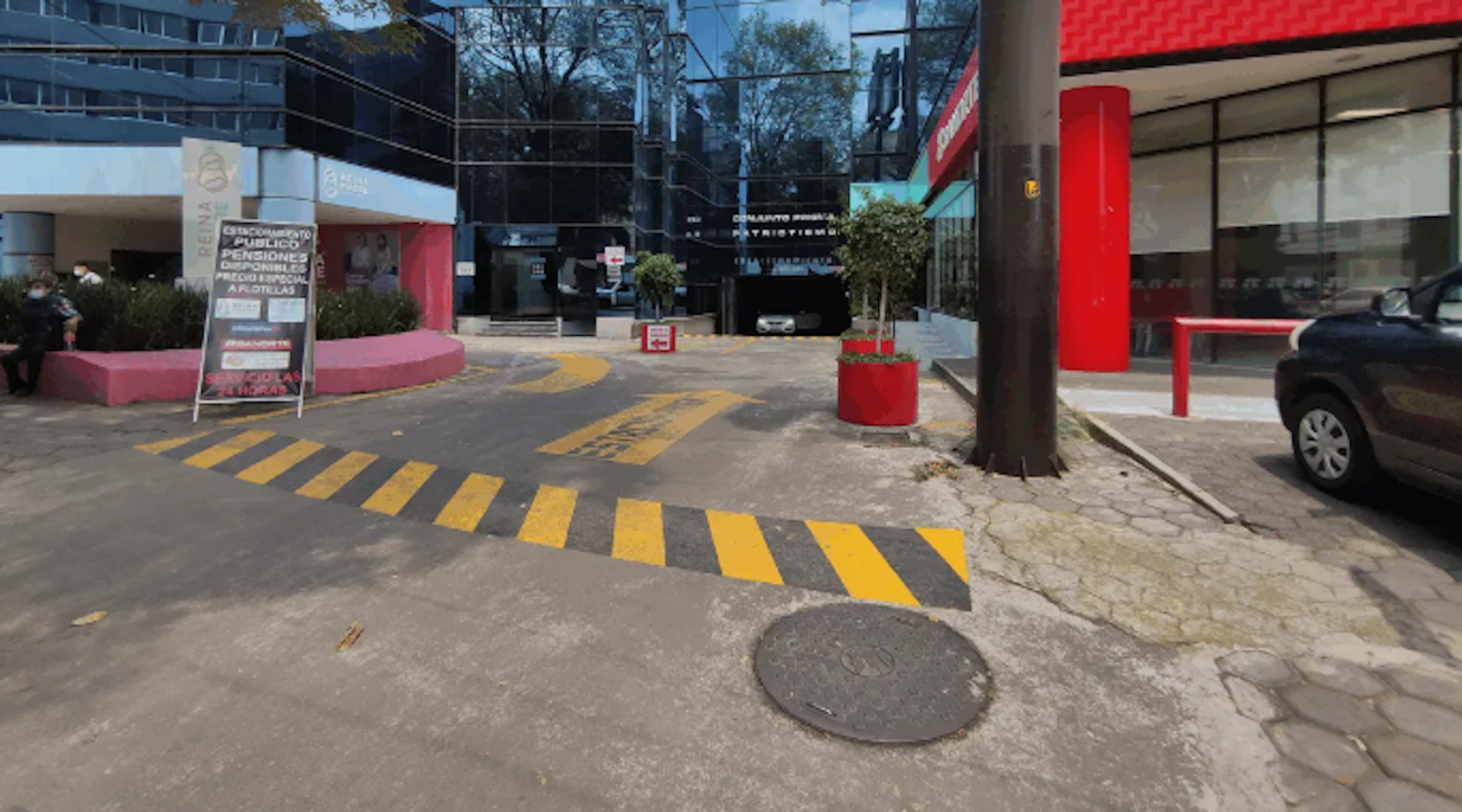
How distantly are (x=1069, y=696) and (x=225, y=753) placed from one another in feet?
10.5

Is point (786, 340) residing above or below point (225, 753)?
above

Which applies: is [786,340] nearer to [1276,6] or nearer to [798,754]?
[1276,6]

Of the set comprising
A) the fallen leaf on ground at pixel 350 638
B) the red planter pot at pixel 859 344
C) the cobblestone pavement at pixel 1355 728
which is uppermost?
the red planter pot at pixel 859 344

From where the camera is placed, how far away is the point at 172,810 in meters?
2.45

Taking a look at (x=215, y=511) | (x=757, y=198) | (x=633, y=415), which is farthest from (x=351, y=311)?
(x=757, y=198)

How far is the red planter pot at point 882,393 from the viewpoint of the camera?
8.34 meters

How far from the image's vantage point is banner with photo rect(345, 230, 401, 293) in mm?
27188

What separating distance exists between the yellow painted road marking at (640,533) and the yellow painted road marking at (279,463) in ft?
10.5

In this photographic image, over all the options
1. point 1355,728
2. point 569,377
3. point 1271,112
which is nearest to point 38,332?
point 569,377

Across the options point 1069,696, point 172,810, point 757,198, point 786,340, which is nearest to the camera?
point 172,810

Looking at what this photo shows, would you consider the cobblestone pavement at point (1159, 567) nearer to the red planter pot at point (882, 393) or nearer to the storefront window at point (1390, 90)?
the red planter pot at point (882, 393)

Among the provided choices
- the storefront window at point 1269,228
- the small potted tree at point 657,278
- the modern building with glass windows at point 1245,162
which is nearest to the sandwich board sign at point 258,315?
the modern building with glass windows at point 1245,162

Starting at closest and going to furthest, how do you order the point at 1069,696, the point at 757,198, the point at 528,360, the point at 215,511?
the point at 1069,696
the point at 215,511
the point at 528,360
the point at 757,198

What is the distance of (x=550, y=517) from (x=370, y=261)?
25.3 metres
